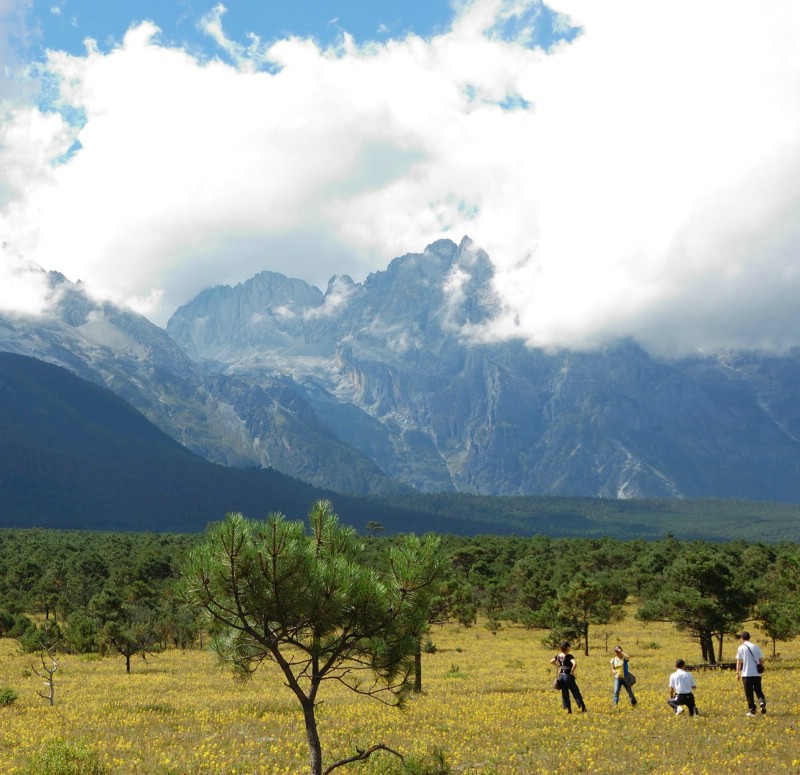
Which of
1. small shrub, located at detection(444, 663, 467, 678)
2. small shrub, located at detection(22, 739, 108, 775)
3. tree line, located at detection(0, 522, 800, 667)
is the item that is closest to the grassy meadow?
small shrub, located at detection(444, 663, 467, 678)

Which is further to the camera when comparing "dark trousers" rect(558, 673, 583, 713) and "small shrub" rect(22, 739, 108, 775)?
"dark trousers" rect(558, 673, 583, 713)

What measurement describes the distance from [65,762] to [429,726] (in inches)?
460

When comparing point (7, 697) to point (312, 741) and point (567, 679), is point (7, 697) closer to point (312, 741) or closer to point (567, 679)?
point (312, 741)

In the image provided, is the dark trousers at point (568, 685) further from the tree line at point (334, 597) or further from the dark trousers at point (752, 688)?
the tree line at point (334, 597)

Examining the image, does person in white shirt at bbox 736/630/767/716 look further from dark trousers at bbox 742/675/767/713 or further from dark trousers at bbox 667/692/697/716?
dark trousers at bbox 667/692/697/716

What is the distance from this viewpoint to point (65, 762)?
17500mm

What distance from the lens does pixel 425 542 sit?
13898mm

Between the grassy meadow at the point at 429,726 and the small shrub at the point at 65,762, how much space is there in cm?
36

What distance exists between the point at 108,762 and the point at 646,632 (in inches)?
2342

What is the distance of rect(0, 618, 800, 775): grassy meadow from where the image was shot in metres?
18.6

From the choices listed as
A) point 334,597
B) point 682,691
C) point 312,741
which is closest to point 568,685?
point 682,691

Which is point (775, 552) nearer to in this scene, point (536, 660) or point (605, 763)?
point (536, 660)

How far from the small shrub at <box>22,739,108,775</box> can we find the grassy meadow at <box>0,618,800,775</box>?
361mm

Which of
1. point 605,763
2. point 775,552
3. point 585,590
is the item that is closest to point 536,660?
point 585,590
